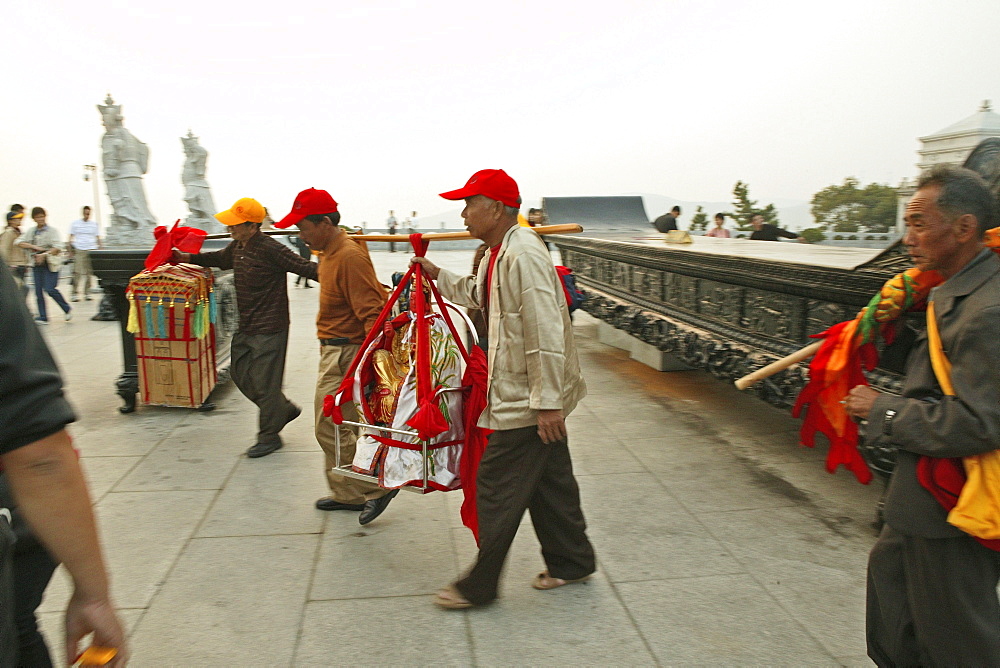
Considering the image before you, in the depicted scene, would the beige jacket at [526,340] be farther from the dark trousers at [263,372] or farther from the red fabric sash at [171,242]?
the red fabric sash at [171,242]

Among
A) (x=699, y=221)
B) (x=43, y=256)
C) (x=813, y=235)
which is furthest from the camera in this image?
(x=699, y=221)

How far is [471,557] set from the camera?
11.6ft

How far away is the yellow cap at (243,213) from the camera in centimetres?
470

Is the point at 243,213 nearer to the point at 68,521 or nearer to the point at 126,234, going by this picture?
the point at 68,521

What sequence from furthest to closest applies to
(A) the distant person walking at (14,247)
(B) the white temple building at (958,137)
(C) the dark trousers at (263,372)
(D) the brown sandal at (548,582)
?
(A) the distant person walking at (14,247), (B) the white temple building at (958,137), (C) the dark trousers at (263,372), (D) the brown sandal at (548,582)

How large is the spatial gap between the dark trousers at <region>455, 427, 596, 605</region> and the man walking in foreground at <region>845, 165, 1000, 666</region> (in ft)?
4.20

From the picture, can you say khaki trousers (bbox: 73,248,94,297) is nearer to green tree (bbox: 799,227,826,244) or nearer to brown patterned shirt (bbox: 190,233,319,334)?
brown patterned shirt (bbox: 190,233,319,334)

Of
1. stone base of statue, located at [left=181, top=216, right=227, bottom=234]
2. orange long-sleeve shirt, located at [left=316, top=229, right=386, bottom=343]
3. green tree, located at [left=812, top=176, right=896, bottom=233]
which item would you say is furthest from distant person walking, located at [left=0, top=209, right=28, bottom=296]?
green tree, located at [left=812, top=176, right=896, bottom=233]

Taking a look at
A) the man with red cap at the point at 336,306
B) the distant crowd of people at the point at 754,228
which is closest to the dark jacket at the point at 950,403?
the man with red cap at the point at 336,306

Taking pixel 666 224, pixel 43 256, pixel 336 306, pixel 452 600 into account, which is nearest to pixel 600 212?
pixel 666 224

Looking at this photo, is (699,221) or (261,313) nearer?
(261,313)

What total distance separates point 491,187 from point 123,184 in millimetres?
10736

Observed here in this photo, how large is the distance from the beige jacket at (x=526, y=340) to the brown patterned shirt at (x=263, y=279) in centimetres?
217

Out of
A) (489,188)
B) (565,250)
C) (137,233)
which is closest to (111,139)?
(137,233)
